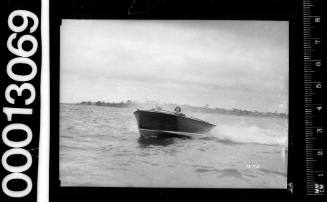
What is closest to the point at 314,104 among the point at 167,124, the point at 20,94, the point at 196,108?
the point at 196,108

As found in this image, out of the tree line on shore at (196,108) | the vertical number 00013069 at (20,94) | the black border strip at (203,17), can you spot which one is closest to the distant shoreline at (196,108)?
the tree line on shore at (196,108)

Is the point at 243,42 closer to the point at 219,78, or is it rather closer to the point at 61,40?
the point at 219,78

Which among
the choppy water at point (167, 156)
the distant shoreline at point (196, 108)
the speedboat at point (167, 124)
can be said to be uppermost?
the distant shoreline at point (196, 108)

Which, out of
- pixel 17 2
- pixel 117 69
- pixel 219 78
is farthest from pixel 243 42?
pixel 17 2

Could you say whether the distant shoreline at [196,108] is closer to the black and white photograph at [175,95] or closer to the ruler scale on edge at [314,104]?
the black and white photograph at [175,95]

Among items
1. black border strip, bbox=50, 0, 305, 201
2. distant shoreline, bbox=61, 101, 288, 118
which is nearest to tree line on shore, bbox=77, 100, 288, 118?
distant shoreline, bbox=61, 101, 288, 118

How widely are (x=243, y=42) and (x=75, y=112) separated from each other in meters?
0.69

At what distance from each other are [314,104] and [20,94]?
108 centimetres

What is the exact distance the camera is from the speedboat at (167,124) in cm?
145

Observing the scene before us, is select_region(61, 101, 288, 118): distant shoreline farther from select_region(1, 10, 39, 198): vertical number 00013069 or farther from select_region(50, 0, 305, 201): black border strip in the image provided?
select_region(1, 10, 39, 198): vertical number 00013069

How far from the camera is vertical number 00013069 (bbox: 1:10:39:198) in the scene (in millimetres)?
1441

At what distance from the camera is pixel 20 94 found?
145cm

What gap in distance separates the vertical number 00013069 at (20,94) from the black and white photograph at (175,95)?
0.12 metres

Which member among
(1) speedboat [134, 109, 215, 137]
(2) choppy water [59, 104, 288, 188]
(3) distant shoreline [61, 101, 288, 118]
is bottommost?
(2) choppy water [59, 104, 288, 188]
